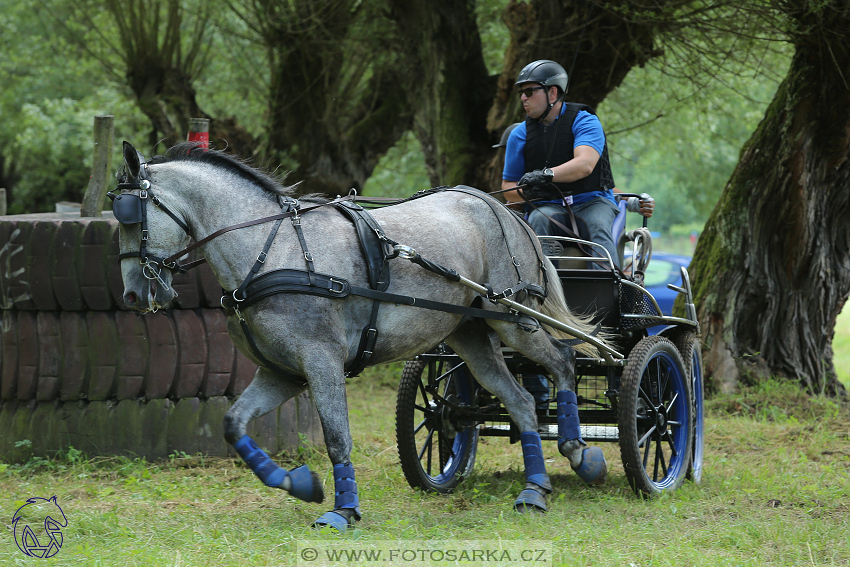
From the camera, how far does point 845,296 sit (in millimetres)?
8391

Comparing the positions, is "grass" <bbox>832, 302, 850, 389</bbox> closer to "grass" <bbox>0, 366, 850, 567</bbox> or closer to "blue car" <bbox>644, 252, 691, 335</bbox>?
"blue car" <bbox>644, 252, 691, 335</bbox>

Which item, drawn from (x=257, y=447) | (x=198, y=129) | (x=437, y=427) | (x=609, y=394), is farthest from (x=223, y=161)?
(x=609, y=394)

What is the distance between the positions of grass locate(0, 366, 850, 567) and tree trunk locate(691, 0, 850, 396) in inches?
56.3

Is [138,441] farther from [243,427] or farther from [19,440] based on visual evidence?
[243,427]

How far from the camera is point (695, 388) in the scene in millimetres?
5984

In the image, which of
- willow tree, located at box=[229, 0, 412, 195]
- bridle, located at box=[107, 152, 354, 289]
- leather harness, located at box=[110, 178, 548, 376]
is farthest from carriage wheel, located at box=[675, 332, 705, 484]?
willow tree, located at box=[229, 0, 412, 195]

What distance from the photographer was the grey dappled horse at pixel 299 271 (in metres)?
3.84

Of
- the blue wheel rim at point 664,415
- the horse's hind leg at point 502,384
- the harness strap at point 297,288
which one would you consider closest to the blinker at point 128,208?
the harness strap at point 297,288

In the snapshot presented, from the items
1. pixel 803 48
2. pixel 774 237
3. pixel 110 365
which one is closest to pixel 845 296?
pixel 774 237

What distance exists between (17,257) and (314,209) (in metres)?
2.64

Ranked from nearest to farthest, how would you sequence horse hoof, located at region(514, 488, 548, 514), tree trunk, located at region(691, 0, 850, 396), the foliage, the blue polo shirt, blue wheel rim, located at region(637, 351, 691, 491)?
horse hoof, located at region(514, 488, 548, 514), blue wheel rim, located at region(637, 351, 691, 491), the blue polo shirt, tree trunk, located at region(691, 0, 850, 396), the foliage

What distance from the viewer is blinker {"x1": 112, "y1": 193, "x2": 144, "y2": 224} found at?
12.2 ft

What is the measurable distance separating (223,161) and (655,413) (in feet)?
9.76

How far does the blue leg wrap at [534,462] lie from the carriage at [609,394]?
0.39 metres
